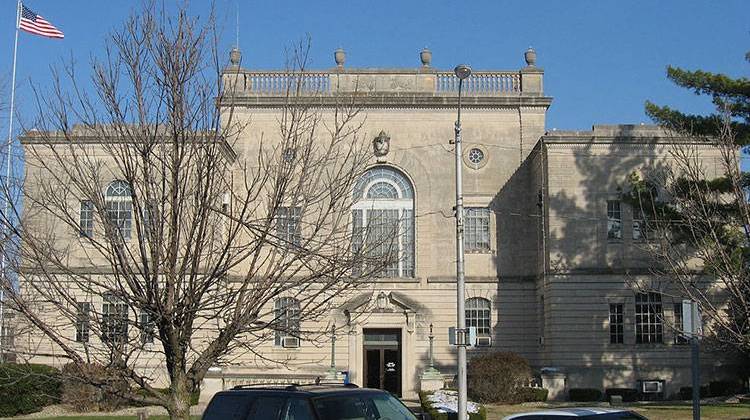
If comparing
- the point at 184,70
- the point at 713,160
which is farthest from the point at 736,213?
the point at 184,70

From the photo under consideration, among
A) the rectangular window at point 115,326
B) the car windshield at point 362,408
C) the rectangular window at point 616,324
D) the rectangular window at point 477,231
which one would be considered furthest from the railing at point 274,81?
the car windshield at point 362,408

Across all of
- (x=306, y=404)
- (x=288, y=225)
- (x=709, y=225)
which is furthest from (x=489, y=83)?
(x=306, y=404)

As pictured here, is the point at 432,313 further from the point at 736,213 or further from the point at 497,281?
the point at 736,213

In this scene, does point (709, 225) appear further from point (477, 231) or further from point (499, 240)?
point (477, 231)

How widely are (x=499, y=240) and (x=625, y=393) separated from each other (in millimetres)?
9243

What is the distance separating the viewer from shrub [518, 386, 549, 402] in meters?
35.4

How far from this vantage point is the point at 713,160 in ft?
127

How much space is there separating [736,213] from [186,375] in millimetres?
19064

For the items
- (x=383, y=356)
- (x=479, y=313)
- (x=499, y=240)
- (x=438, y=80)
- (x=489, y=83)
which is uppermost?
(x=438, y=80)

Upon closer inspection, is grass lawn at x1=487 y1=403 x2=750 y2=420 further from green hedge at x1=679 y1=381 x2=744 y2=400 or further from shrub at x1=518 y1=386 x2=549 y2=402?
green hedge at x1=679 y1=381 x2=744 y2=400

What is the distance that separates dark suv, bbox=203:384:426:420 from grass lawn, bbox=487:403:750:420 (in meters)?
17.0

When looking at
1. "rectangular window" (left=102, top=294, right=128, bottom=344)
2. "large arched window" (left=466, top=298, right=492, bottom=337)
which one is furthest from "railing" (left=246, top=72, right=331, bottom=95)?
"rectangular window" (left=102, top=294, right=128, bottom=344)

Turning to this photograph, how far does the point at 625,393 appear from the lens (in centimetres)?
3741

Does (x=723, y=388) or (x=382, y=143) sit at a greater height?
(x=382, y=143)
